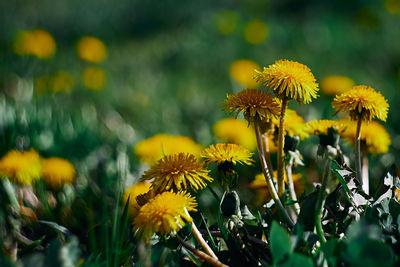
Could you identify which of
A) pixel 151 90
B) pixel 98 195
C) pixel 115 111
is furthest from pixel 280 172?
pixel 151 90

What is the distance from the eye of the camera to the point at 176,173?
960 millimetres

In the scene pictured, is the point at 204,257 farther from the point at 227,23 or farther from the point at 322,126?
the point at 227,23

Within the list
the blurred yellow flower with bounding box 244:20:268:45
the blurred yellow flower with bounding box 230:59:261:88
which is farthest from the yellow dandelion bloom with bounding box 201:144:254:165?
the blurred yellow flower with bounding box 244:20:268:45

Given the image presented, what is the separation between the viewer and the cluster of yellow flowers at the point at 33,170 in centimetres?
150

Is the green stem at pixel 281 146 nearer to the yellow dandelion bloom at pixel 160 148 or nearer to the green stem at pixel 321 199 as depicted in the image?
the green stem at pixel 321 199

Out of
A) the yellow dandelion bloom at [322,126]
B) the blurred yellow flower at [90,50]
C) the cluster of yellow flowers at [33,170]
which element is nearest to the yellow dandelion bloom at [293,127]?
the yellow dandelion bloom at [322,126]

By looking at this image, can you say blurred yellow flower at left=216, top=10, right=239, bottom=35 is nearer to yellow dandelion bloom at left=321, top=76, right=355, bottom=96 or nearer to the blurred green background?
the blurred green background

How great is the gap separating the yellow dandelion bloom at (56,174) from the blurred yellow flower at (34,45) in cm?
213

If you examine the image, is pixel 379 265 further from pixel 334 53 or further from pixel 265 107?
pixel 334 53

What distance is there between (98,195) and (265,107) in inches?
36.3

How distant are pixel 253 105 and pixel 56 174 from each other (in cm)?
96

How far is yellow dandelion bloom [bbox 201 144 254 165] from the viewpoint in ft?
3.31

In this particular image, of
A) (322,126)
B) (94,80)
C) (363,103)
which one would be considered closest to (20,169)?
(322,126)

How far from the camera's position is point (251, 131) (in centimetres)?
215
